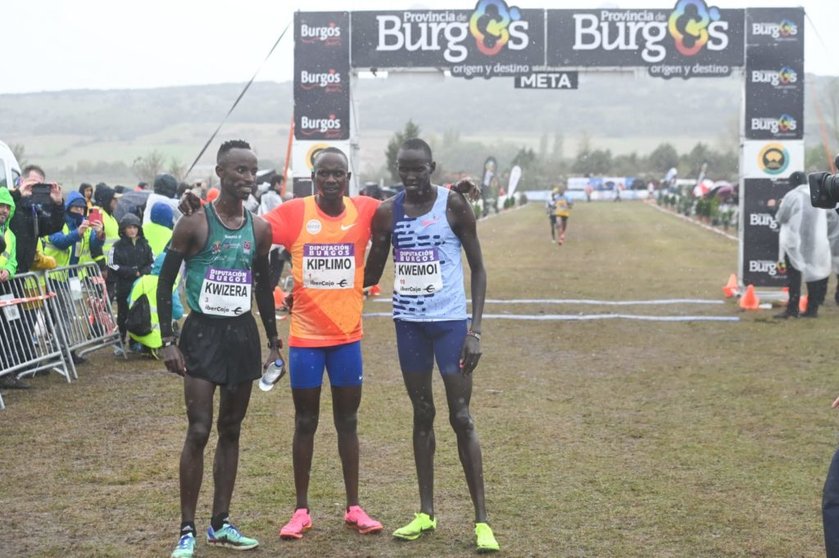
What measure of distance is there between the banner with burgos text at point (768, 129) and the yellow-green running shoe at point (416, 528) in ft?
42.7

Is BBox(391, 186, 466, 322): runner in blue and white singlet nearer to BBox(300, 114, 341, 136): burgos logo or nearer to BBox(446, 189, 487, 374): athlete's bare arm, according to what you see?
BBox(446, 189, 487, 374): athlete's bare arm

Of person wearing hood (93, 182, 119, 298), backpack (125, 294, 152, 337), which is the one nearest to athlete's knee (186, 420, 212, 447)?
backpack (125, 294, 152, 337)

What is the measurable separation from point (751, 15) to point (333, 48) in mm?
6783

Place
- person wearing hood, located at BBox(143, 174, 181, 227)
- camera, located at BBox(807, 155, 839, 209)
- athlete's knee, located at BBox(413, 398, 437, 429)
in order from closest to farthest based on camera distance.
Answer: camera, located at BBox(807, 155, 839, 209)
athlete's knee, located at BBox(413, 398, 437, 429)
person wearing hood, located at BBox(143, 174, 181, 227)

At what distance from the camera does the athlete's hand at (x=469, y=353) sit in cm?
580

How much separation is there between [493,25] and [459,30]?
0.56 m

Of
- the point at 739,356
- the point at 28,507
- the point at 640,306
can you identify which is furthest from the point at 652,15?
the point at 28,507

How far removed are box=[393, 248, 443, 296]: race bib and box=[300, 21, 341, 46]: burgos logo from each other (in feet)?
41.7

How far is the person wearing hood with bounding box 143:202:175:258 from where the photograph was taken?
40.9 ft

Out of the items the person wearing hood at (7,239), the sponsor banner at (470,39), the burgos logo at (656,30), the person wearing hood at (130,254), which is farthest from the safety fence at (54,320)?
the burgos logo at (656,30)

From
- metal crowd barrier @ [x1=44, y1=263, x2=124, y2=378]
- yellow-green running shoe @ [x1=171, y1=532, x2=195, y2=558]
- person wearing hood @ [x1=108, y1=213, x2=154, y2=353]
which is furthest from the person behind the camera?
person wearing hood @ [x1=108, y1=213, x2=154, y2=353]

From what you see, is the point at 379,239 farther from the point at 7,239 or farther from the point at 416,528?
the point at 7,239

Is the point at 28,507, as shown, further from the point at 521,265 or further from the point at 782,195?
the point at 521,265

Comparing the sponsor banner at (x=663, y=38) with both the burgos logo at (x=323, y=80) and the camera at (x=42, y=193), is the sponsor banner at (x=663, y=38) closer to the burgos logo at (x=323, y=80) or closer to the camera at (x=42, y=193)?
the burgos logo at (x=323, y=80)
